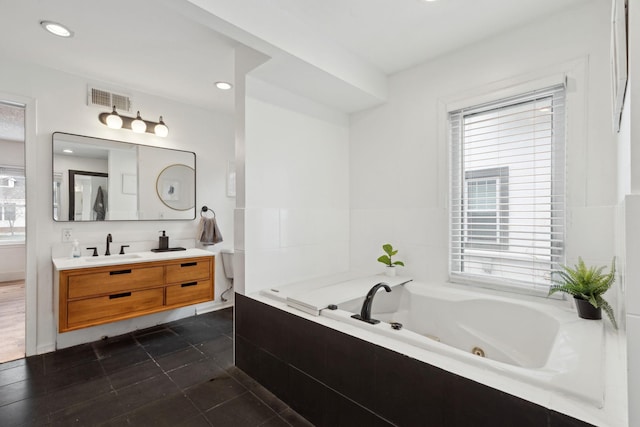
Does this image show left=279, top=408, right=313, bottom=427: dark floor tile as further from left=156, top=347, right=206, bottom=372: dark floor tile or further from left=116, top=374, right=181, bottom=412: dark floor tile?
left=156, top=347, right=206, bottom=372: dark floor tile

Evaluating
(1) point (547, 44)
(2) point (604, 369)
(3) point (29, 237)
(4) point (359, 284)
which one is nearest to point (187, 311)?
(3) point (29, 237)

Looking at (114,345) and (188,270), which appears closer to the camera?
(114,345)

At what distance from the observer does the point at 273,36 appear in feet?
5.87

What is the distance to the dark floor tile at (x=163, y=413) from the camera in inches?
66.7

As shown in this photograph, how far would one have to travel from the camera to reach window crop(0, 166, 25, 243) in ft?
17.4

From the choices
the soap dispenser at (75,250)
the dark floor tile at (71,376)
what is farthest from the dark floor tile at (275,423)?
the soap dispenser at (75,250)

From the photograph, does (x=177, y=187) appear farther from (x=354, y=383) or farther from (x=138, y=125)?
(x=354, y=383)

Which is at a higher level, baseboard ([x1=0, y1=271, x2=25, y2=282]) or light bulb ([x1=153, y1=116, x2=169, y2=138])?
light bulb ([x1=153, y1=116, x2=169, y2=138])

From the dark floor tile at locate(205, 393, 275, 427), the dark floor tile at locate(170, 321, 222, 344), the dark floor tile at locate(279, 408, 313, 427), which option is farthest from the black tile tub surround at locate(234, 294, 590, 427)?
the dark floor tile at locate(170, 321, 222, 344)

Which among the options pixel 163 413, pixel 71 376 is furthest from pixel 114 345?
pixel 163 413

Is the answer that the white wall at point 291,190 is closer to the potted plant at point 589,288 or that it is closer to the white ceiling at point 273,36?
the white ceiling at point 273,36

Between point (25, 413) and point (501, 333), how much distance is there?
292 cm

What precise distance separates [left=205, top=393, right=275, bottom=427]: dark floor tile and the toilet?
196 centimetres

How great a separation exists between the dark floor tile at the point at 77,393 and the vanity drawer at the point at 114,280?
0.69 meters
